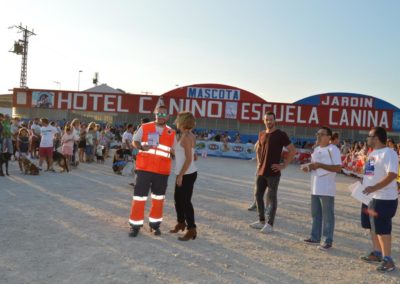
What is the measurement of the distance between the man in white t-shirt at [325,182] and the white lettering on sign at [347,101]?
115ft

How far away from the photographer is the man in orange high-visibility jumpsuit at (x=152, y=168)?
5.93 m

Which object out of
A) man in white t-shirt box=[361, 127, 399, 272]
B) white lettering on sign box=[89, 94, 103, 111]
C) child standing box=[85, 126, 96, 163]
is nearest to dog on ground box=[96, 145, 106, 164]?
child standing box=[85, 126, 96, 163]

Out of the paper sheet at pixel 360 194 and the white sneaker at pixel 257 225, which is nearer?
the paper sheet at pixel 360 194

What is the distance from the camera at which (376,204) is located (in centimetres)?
498

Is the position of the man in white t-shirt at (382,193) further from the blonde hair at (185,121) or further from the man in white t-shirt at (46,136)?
the man in white t-shirt at (46,136)

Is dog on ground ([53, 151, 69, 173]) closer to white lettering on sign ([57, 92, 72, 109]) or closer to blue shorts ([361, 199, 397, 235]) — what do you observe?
blue shorts ([361, 199, 397, 235])

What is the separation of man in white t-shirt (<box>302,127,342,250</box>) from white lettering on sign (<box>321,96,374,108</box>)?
3505cm

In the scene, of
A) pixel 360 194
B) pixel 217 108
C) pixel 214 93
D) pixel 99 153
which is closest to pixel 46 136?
pixel 99 153

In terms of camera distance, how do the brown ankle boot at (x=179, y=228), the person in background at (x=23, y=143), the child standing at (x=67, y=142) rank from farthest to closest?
the child standing at (x=67, y=142)
the person in background at (x=23, y=143)
the brown ankle boot at (x=179, y=228)

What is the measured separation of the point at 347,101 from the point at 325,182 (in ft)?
120

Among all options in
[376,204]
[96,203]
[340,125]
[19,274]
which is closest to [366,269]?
[376,204]

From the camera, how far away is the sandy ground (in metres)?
4.45

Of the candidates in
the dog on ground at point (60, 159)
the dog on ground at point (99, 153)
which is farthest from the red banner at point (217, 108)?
the dog on ground at point (60, 159)

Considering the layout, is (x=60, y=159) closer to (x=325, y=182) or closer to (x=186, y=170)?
(x=186, y=170)
